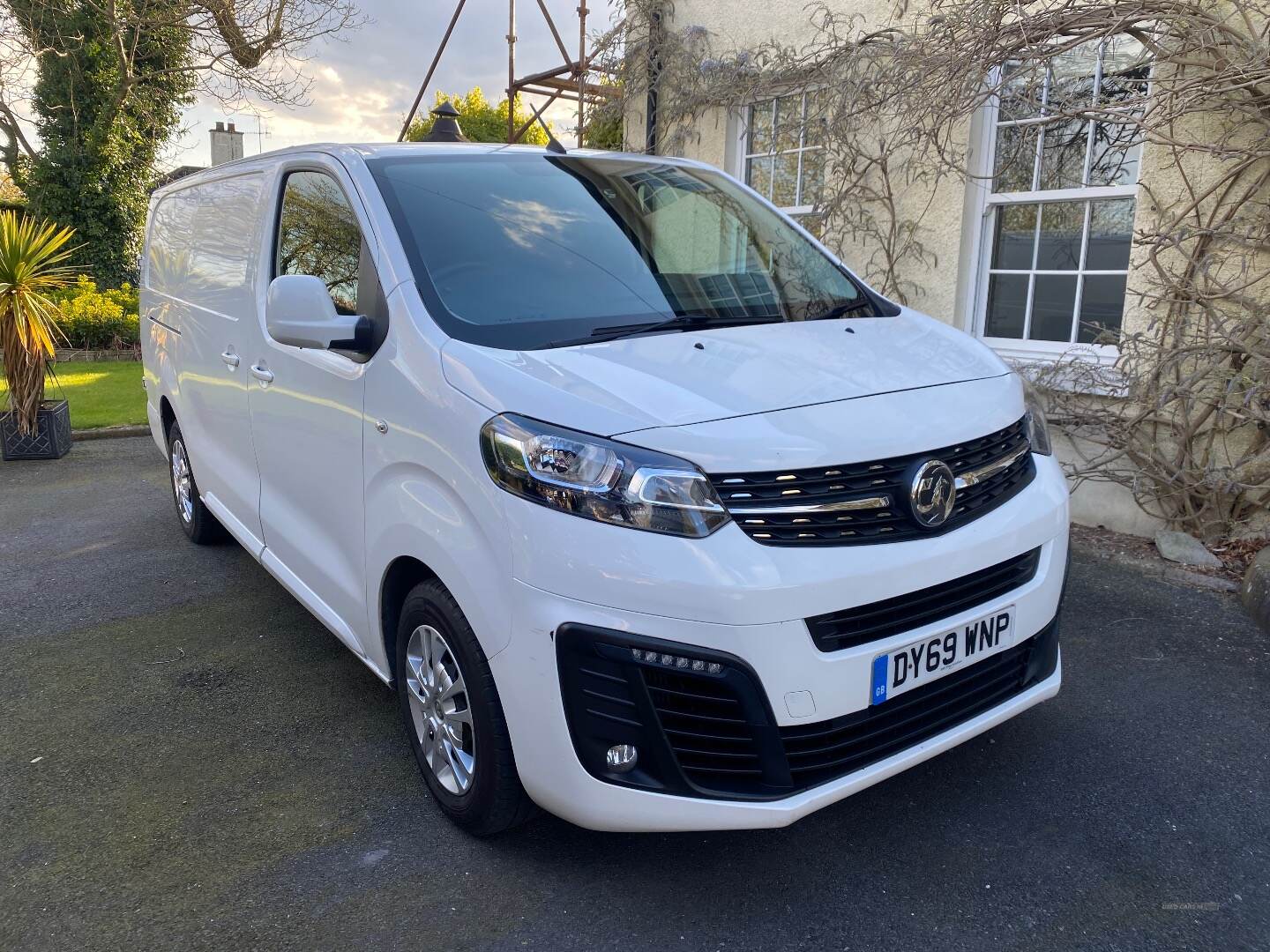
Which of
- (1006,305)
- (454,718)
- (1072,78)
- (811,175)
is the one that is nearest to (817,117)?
(811,175)

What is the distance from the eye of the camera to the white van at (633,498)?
212cm

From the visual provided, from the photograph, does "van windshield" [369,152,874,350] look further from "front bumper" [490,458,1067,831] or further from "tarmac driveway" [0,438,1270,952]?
"tarmac driveway" [0,438,1270,952]

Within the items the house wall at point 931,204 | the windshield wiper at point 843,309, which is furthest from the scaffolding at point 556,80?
the windshield wiper at point 843,309

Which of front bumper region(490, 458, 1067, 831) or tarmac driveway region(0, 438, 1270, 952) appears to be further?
tarmac driveway region(0, 438, 1270, 952)

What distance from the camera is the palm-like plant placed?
7316 mm

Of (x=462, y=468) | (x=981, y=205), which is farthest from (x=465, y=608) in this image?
(x=981, y=205)

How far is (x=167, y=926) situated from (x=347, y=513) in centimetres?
118

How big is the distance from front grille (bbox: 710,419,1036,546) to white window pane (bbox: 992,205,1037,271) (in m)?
4.18

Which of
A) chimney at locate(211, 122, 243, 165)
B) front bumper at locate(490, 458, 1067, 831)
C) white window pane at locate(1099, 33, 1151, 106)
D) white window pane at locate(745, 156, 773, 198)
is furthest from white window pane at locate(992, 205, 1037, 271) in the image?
chimney at locate(211, 122, 243, 165)

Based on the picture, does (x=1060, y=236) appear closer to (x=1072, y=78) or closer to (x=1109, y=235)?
(x=1109, y=235)

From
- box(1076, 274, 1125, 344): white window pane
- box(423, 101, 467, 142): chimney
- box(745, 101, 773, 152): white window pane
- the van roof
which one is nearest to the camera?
the van roof

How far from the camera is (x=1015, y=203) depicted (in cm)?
605

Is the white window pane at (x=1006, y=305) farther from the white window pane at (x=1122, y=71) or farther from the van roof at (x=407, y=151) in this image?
the van roof at (x=407, y=151)

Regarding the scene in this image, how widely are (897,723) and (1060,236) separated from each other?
14.9ft
